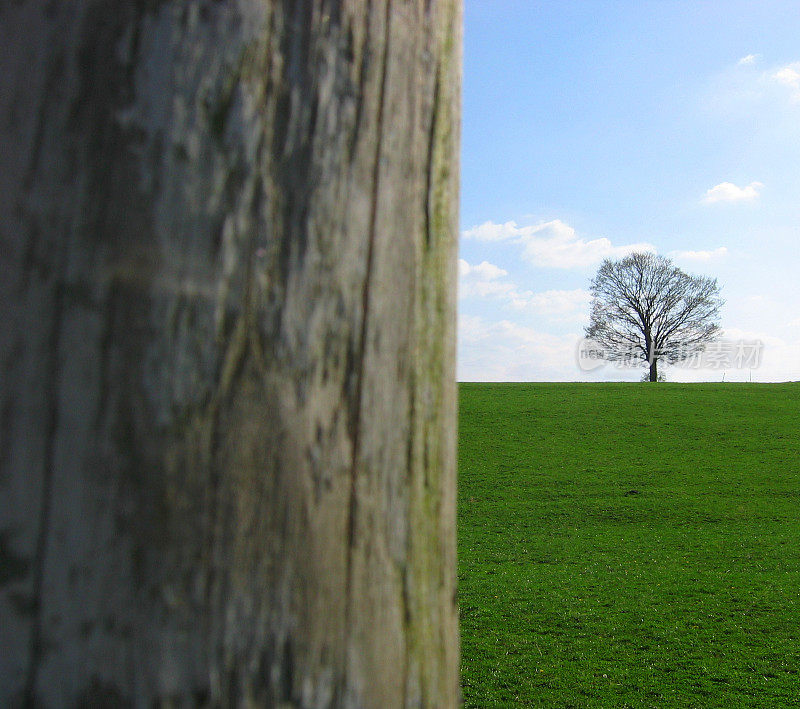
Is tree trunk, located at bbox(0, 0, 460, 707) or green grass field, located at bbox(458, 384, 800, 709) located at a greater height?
tree trunk, located at bbox(0, 0, 460, 707)

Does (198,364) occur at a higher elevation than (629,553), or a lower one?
higher

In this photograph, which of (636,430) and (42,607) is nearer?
(42,607)

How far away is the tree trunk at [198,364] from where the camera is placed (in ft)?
1.47

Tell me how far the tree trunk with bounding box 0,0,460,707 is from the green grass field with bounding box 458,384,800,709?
5.16m

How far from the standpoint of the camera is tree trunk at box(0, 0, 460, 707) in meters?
0.45

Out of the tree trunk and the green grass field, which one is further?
the green grass field

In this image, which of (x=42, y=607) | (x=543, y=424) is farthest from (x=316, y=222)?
(x=543, y=424)

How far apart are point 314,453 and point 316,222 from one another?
0.18 meters

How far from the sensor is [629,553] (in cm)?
862

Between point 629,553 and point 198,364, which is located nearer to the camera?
point 198,364

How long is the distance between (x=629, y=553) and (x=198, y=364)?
9162 millimetres

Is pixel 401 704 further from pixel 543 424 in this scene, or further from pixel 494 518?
pixel 543 424

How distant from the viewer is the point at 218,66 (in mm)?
488

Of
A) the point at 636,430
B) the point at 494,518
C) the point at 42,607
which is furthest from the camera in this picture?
the point at 636,430
